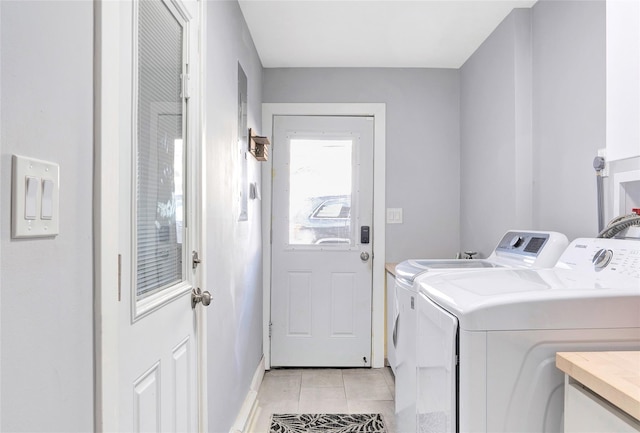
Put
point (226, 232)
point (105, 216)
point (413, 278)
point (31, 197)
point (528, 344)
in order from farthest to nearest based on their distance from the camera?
1. point (226, 232)
2. point (413, 278)
3. point (528, 344)
4. point (105, 216)
5. point (31, 197)

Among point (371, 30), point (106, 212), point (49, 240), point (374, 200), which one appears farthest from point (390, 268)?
point (49, 240)

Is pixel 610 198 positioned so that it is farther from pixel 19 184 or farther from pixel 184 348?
pixel 19 184

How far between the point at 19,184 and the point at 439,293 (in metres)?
1.13

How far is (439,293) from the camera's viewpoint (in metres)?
1.33

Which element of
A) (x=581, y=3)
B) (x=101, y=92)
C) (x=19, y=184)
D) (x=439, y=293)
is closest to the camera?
(x=19, y=184)

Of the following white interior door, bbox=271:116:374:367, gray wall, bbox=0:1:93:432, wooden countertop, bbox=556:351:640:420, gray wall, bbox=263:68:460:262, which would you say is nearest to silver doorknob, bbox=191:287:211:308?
gray wall, bbox=0:1:93:432

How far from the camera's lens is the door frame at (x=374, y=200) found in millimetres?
3209

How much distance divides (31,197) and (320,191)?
8.82 ft

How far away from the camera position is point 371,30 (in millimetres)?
2578

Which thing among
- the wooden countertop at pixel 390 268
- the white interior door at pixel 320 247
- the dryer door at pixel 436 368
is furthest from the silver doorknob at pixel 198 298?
the white interior door at pixel 320 247

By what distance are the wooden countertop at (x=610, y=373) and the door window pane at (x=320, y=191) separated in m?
2.29

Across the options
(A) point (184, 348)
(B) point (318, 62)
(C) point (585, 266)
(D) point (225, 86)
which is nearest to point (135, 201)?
(A) point (184, 348)

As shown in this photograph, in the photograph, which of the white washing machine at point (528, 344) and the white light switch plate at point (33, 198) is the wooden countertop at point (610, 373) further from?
the white light switch plate at point (33, 198)

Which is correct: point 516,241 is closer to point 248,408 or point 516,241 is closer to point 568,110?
point 568,110
